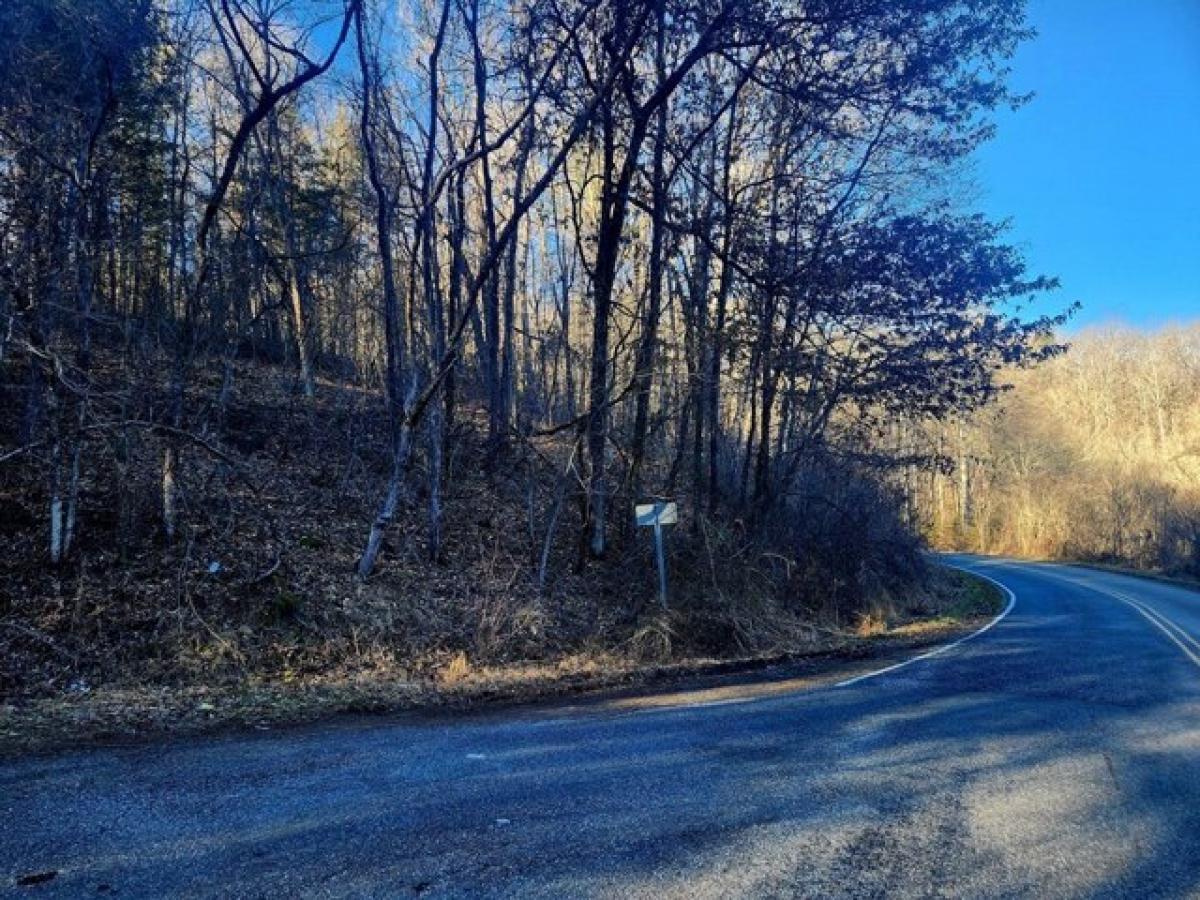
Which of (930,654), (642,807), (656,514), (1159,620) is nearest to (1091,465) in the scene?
(1159,620)

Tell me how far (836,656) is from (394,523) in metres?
8.12

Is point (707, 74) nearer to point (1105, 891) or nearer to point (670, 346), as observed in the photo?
point (670, 346)

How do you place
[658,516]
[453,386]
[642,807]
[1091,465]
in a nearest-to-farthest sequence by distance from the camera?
[642,807], [658,516], [453,386], [1091,465]

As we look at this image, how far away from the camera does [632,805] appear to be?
15.9ft

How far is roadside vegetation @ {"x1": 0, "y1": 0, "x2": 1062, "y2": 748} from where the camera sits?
9.73 m

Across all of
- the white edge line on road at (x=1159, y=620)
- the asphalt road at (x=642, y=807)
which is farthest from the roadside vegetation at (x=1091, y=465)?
the asphalt road at (x=642, y=807)

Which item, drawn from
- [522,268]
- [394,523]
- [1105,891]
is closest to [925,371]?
[394,523]

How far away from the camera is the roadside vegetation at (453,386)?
31.9ft

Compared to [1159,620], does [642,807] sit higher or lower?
higher

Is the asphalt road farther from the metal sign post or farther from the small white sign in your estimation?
the small white sign

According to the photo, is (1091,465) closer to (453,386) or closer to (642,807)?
(453,386)

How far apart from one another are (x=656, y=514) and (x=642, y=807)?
23.6 feet

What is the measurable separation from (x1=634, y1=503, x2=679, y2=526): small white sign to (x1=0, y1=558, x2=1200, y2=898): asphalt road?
413 centimetres

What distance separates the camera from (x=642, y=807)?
4816 millimetres
